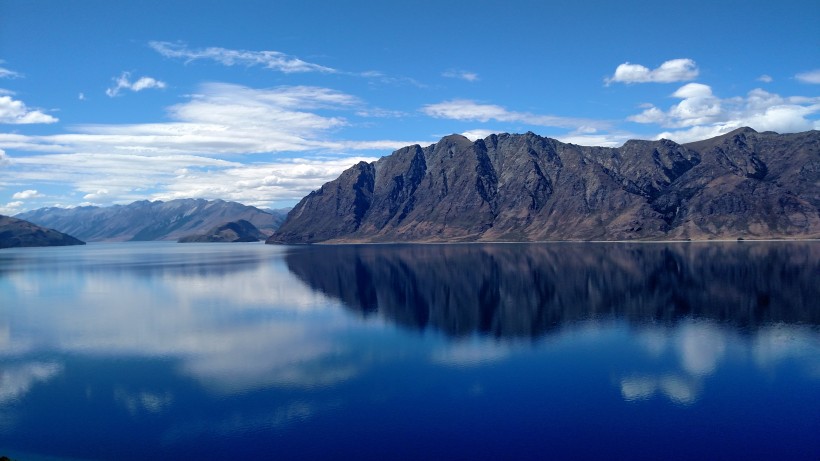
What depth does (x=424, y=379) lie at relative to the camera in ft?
253

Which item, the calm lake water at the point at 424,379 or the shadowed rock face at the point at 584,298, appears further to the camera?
the shadowed rock face at the point at 584,298

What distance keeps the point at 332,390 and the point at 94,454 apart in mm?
27757

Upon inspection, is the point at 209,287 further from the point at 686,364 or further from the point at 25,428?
the point at 686,364

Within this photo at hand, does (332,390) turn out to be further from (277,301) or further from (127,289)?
(127,289)

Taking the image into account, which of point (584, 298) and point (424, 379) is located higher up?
point (584, 298)

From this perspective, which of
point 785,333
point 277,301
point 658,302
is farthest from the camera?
point 277,301

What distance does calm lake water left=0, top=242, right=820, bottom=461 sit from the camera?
55.9 metres

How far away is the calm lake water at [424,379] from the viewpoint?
55.9 metres

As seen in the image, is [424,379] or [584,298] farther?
[584,298]

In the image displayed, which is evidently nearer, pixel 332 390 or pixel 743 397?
pixel 743 397

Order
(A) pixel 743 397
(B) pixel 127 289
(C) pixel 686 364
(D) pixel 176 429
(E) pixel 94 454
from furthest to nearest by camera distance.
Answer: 1. (B) pixel 127 289
2. (C) pixel 686 364
3. (A) pixel 743 397
4. (D) pixel 176 429
5. (E) pixel 94 454

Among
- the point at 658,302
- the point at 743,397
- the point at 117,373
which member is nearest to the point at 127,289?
the point at 117,373

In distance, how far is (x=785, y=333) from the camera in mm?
99188

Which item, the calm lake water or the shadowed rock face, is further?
the shadowed rock face
